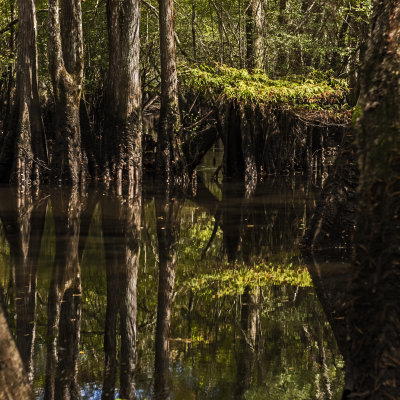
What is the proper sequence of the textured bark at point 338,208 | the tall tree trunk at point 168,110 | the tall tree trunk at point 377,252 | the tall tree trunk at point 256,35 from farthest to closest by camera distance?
the tall tree trunk at point 256,35
the tall tree trunk at point 168,110
the textured bark at point 338,208
the tall tree trunk at point 377,252

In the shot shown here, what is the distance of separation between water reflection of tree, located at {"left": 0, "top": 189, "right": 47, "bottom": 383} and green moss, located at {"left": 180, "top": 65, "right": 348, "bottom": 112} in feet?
17.9

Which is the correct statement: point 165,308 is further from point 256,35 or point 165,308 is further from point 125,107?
point 256,35

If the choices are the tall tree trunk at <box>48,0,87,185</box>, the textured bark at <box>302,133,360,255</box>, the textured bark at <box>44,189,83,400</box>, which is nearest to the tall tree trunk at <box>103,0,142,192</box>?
the tall tree trunk at <box>48,0,87,185</box>

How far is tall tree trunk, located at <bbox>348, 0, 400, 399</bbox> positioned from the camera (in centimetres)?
352

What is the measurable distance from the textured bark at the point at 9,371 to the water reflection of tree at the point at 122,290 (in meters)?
1.54

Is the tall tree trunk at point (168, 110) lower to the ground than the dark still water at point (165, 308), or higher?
higher

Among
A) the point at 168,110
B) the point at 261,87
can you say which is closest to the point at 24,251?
the point at 168,110

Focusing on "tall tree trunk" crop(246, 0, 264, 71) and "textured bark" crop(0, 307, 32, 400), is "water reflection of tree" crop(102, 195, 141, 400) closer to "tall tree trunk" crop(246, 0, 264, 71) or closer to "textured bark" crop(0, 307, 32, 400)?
"textured bark" crop(0, 307, 32, 400)

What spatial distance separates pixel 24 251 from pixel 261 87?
11000 millimetres

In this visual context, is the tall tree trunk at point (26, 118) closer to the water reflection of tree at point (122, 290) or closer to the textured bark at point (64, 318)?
the water reflection of tree at point (122, 290)

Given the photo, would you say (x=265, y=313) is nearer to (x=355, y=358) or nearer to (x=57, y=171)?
(x=355, y=358)

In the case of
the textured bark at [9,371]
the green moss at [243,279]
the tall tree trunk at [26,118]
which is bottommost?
the green moss at [243,279]

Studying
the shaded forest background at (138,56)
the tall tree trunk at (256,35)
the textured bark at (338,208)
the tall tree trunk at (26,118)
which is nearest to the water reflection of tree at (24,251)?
the tall tree trunk at (26,118)

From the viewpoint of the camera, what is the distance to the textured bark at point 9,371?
10.1ft
